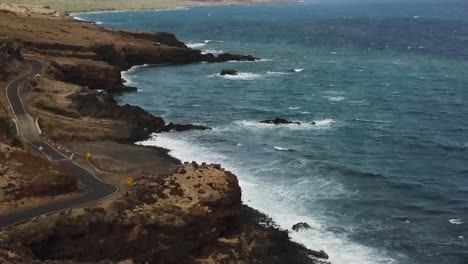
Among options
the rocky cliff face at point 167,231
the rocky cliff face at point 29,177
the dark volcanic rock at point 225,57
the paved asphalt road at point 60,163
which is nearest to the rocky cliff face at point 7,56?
the paved asphalt road at point 60,163

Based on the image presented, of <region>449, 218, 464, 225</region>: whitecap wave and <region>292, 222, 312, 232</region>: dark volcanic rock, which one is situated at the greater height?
<region>449, 218, 464, 225</region>: whitecap wave

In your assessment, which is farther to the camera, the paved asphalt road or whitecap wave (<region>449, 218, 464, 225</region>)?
whitecap wave (<region>449, 218, 464, 225</region>)

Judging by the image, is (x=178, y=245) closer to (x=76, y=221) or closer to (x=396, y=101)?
(x=76, y=221)

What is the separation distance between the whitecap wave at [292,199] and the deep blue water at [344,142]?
12 centimetres

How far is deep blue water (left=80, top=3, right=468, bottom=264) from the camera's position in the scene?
4772 cm

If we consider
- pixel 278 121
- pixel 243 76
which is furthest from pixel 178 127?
pixel 243 76

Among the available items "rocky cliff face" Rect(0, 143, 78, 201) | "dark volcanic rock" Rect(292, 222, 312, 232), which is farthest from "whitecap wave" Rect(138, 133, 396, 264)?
"rocky cliff face" Rect(0, 143, 78, 201)

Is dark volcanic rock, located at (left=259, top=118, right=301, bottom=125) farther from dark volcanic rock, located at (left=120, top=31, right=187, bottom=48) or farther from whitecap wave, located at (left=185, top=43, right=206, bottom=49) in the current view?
whitecap wave, located at (left=185, top=43, right=206, bottom=49)

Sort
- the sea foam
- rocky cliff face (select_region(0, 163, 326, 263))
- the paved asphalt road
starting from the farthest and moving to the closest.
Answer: the sea foam → the paved asphalt road → rocky cliff face (select_region(0, 163, 326, 263))

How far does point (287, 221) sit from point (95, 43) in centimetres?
8344

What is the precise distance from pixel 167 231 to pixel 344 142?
38.3 metres

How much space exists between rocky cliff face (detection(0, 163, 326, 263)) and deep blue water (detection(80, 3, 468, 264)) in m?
5.60

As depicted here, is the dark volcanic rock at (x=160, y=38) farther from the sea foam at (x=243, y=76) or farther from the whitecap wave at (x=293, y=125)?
the whitecap wave at (x=293, y=125)

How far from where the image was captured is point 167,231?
37438 millimetres
